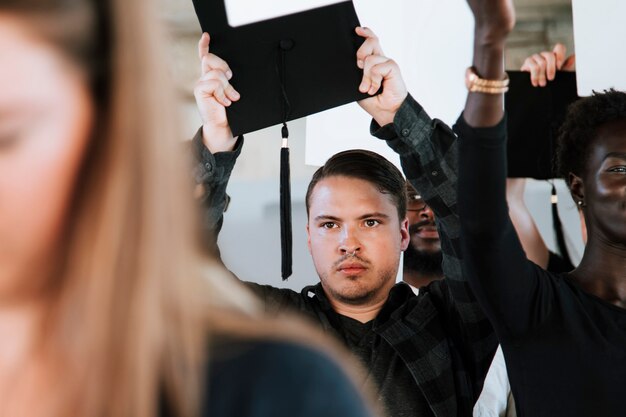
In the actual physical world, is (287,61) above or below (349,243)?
above

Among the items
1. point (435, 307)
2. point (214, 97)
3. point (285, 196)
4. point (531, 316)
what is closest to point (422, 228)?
point (435, 307)

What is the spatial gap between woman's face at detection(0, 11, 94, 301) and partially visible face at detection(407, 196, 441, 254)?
238 cm

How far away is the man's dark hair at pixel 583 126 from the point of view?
2.02 metres

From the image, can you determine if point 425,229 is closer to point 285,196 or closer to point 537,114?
point 537,114

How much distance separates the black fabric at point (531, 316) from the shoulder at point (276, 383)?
1090 mm

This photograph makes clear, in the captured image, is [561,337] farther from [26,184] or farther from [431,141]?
[26,184]

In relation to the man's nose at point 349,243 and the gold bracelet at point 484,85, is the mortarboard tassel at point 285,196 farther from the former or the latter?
the gold bracelet at point 484,85

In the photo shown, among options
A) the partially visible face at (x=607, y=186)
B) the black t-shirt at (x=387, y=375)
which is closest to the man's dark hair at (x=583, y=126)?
the partially visible face at (x=607, y=186)

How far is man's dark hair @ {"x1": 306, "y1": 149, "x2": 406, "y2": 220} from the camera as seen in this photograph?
2422 mm

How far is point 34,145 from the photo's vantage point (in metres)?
0.47

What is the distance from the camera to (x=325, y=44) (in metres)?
2.09

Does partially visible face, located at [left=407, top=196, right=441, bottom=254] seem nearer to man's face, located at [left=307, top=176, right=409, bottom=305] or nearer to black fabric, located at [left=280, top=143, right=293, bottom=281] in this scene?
man's face, located at [left=307, top=176, right=409, bottom=305]

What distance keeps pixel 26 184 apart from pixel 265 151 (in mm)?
2917

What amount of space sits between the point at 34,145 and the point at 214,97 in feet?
5.47
